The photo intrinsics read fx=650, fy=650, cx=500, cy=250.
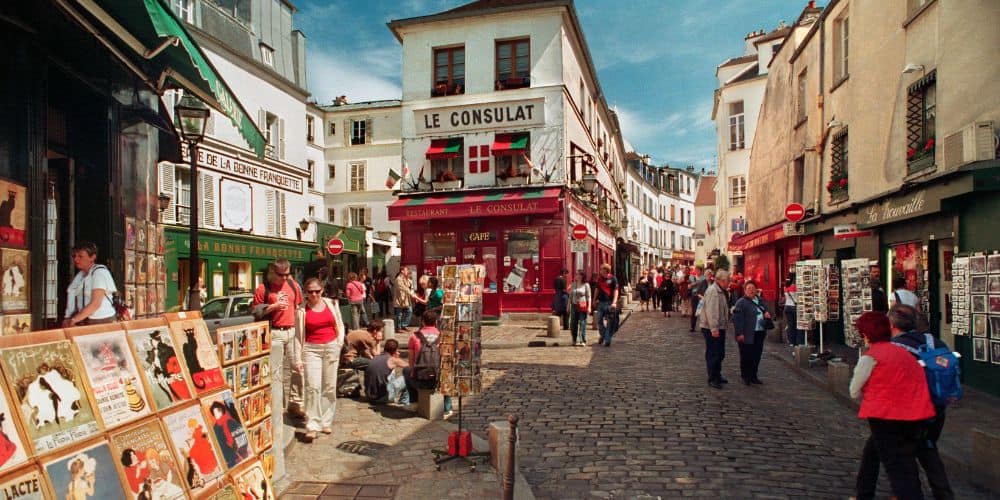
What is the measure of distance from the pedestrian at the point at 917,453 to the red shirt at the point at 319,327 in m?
4.95

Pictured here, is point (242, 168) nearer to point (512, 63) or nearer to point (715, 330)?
point (512, 63)

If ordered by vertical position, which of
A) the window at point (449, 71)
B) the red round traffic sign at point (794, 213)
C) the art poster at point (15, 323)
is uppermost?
the window at point (449, 71)

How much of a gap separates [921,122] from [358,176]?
29.7 metres

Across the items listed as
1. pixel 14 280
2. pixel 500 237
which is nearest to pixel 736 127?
pixel 500 237

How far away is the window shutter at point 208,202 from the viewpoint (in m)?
21.2

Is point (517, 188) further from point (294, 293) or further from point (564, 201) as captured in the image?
point (294, 293)

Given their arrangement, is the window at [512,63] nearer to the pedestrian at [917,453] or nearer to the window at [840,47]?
the window at [840,47]

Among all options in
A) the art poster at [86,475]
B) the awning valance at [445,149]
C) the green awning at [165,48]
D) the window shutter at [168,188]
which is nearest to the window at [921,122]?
the green awning at [165,48]

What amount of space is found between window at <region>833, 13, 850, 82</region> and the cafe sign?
869 cm

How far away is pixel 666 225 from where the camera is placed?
6334 centimetres

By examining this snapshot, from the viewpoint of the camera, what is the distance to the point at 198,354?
12.6ft

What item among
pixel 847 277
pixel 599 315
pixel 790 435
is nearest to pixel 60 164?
pixel 790 435

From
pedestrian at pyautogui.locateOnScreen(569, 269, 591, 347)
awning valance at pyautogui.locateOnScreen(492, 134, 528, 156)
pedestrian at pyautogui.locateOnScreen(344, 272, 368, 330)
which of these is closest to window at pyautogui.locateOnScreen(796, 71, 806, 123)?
awning valance at pyautogui.locateOnScreen(492, 134, 528, 156)

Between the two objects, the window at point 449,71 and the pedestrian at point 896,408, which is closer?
the pedestrian at point 896,408
